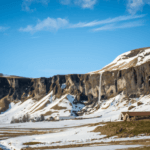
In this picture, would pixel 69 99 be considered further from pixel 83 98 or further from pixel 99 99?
pixel 99 99

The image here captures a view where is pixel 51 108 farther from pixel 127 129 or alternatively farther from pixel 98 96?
pixel 127 129

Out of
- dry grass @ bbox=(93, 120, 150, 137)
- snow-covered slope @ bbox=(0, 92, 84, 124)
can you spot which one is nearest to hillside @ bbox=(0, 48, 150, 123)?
snow-covered slope @ bbox=(0, 92, 84, 124)

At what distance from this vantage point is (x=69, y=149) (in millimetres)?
39156

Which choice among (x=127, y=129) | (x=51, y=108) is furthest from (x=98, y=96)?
(x=127, y=129)

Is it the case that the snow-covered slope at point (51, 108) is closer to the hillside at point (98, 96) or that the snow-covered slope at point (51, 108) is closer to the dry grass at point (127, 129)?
the hillside at point (98, 96)

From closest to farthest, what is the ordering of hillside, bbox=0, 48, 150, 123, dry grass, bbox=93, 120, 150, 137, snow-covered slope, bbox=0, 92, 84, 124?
dry grass, bbox=93, 120, 150, 137
hillside, bbox=0, 48, 150, 123
snow-covered slope, bbox=0, 92, 84, 124

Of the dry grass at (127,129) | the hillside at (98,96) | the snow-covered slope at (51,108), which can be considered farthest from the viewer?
the snow-covered slope at (51,108)

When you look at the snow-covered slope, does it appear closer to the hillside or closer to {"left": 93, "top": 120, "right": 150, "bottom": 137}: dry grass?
the hillside

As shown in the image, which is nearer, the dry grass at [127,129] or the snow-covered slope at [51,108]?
the dry grass at [127,129]

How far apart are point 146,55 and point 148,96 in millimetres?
63201

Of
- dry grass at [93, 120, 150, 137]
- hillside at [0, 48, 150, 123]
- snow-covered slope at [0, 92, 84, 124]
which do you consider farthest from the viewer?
snow-covered slope at [0, 92, 84, 124]

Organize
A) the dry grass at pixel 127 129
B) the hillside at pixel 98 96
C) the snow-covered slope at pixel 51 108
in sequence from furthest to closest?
the snow-covered slope at pixel 51 108
the hillside at pixel 98 96
the dry grass at pixel 127 129

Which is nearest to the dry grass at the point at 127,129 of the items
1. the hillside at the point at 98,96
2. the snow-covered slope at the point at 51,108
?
the hillside at the point at 98,96

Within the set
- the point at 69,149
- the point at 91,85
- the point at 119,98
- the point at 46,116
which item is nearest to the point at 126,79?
the point at 119,98
